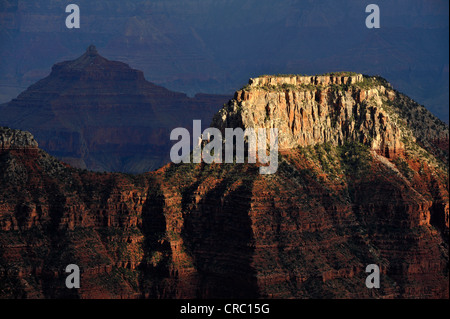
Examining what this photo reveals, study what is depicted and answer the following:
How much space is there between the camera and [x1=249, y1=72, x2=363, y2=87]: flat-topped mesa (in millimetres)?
158000

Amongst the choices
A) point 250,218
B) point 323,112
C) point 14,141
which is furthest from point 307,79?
point 14,141

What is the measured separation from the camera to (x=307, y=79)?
529ft

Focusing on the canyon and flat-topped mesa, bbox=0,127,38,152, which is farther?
flat-topped mesa, bbox=0,127,38,152

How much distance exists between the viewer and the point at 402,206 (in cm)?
15375

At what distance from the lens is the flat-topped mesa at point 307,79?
158000mm

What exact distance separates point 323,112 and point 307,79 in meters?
3.27

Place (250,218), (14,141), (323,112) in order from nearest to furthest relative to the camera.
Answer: (250,218) < (14,141) < (323,112)

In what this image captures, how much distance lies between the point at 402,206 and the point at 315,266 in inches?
443

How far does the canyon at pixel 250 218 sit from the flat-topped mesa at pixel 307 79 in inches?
8.7

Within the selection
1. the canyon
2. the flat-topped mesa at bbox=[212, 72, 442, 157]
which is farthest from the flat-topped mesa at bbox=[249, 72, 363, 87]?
the canyon

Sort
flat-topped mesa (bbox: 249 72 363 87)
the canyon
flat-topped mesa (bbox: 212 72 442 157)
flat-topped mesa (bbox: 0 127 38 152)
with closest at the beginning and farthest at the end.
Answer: the canyon → flat-topped mesa (bbox: 0 127 38 152) → flat-topped mesa (bbox: 212 72 442 157) → flat-topped mesa (bbox: 249 72 363 87)

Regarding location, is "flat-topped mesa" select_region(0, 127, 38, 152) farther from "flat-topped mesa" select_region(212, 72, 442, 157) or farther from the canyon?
"flat-topped mesa" select_region(212, 72, 442, 157)

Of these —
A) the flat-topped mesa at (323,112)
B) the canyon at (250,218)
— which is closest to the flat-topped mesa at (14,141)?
the canyon at (250,218)

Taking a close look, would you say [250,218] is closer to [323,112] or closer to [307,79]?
[323,112]
